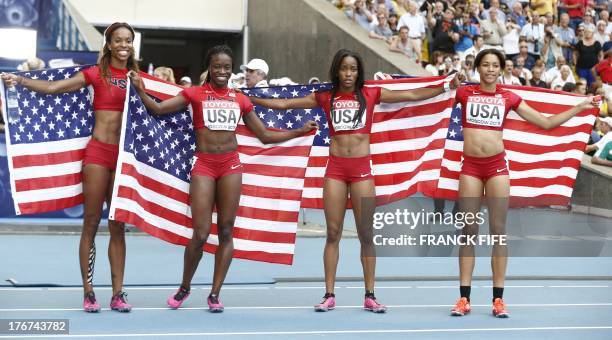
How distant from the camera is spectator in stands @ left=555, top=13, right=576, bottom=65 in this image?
25172 millimetres

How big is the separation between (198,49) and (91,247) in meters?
25.9

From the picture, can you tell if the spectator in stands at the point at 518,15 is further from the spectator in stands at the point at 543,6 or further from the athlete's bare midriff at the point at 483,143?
the athlete's bare midriff at the point at 483,143

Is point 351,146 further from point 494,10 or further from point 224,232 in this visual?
point 494,10

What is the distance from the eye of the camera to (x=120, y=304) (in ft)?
32.0

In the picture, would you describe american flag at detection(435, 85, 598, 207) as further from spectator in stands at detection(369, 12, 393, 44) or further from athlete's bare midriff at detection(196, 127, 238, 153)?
spectator in stands at detection(369, 12, 393, 44)

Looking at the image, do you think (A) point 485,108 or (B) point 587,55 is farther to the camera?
(B) point 587,55

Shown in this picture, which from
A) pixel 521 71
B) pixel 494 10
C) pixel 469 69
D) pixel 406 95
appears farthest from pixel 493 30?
pixel 406 95

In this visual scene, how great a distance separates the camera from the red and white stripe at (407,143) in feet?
35.6

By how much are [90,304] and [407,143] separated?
325 centimetres

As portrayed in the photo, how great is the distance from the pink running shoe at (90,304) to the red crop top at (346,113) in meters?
2.46

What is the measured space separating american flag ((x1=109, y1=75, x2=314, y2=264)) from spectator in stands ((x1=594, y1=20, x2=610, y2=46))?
52.3 feet

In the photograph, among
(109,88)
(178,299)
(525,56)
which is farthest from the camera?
(525,56)

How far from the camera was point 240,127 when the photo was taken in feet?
34.7

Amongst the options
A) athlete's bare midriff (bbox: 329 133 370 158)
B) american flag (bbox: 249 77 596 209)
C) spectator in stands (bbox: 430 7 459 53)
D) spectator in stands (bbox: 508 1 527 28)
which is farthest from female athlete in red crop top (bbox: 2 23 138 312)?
spectator in stands (bbox: 508 1 527 28)
